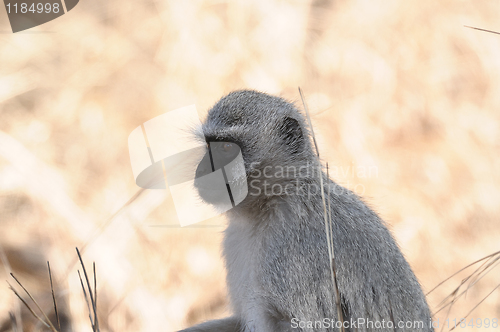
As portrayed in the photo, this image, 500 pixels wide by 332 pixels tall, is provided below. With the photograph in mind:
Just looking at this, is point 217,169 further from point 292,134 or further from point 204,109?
point 204,109

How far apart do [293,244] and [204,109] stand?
126 cm


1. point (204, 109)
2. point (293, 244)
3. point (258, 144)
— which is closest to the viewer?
point (293, 244)

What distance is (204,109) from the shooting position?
8.77ft

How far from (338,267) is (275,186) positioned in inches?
16.8

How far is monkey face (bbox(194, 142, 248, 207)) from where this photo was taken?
1.80 m

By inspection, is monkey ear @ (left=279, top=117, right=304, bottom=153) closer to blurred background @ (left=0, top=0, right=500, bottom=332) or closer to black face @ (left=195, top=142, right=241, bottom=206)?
black face @ (left=195, top=142, right=241, bottom=206)

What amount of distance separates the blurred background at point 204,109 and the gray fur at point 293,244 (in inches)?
32.6

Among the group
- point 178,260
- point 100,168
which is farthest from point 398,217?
point 100,168

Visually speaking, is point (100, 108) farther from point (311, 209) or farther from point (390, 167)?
point (390, 167)

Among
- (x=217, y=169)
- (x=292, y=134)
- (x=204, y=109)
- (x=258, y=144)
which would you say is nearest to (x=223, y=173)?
(x=217, y=169)

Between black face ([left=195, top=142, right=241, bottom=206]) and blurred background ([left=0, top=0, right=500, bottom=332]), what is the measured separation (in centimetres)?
101

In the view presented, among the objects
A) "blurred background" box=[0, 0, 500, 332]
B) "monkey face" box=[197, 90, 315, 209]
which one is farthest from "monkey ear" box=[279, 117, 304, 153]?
"blurred background" box=[0, 0, 500, 332]

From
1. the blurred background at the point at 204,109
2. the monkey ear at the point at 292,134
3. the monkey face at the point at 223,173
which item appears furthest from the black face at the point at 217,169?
the blurred background at the point at 204,109

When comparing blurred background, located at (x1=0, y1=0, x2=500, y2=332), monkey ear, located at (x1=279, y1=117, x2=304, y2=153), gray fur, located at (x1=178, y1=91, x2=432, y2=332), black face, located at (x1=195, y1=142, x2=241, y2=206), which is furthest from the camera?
blurred background, located at (x1=0, y1=0, x2=500, y2=332)
